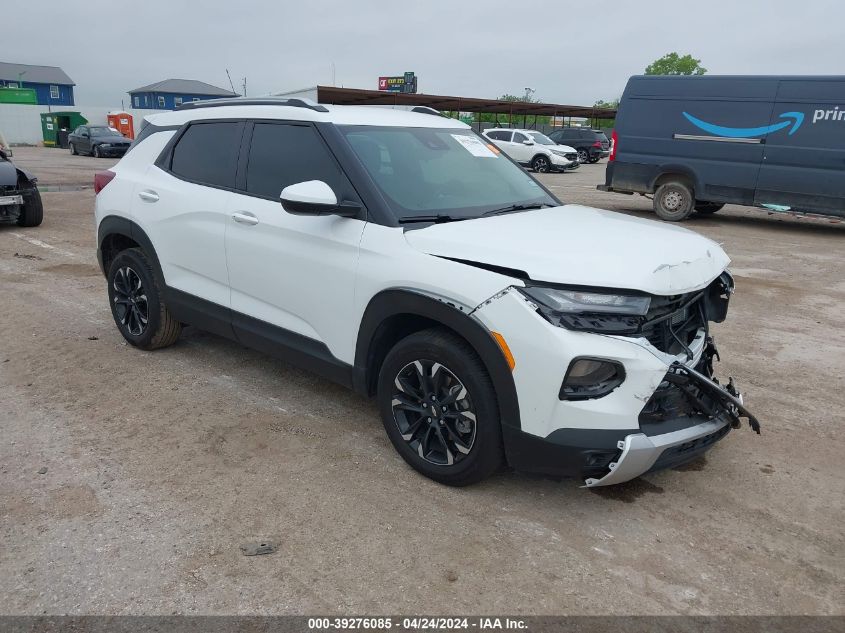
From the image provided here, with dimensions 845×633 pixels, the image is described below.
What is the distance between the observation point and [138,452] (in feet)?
11.9

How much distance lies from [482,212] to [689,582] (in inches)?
80.8

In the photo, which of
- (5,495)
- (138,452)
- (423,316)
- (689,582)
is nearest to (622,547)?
(689,582)

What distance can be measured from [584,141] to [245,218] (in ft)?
104

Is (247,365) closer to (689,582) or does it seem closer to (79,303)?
(79,303)

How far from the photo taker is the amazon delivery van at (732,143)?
1086 centimetres

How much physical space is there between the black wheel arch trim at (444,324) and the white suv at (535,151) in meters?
22.7

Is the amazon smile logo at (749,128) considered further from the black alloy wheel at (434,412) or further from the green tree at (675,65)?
the green tree at (675,65)

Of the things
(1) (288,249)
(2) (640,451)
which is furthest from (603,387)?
→ (1) (288,249)

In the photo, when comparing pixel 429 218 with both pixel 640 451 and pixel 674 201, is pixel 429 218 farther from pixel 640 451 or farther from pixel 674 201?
pixel 674 201

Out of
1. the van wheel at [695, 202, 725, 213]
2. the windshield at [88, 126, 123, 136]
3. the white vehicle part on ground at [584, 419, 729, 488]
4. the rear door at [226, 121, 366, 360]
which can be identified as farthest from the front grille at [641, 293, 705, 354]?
the windshield at [88, 126, 123, 136]

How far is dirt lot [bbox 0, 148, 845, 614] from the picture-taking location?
2.59 meters

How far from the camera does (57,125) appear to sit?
40.8 metres

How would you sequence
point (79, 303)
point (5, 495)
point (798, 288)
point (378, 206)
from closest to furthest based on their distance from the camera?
point (5, 495)
point (378, 206)
point (79, 303)
point (798, 288)

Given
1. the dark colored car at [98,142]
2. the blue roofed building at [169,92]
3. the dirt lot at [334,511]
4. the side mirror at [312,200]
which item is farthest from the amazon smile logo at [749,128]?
the blue roofed building at [169,92]
